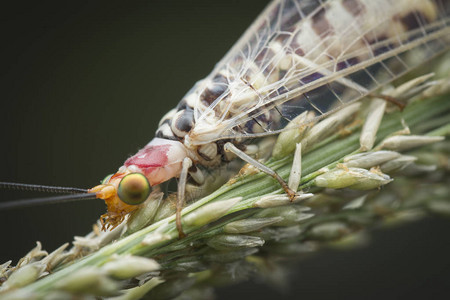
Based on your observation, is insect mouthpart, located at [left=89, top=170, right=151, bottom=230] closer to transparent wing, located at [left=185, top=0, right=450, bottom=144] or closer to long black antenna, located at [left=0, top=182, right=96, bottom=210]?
long black antenna, located at [left=0, top=182, right=96, bottom=210]

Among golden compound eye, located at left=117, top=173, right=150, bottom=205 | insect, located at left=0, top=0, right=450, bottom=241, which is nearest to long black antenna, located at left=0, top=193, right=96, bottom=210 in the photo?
golden compound eye, located at left=117, top=173, right=150, bottom=205

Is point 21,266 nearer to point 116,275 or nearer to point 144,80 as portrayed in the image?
point 116,275

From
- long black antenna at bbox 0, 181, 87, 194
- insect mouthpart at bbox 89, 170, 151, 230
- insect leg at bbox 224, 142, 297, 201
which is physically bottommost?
insect leg at bbox 224, 142, 297, 201

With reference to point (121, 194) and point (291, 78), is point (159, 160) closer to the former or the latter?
point (121, 194)

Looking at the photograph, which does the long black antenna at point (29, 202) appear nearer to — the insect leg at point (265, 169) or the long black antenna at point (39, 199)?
the long black antenna at point (39, 199)

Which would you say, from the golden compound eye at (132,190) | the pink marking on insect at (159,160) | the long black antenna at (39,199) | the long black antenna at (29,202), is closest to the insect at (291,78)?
the pink marking on insect at (159,160)

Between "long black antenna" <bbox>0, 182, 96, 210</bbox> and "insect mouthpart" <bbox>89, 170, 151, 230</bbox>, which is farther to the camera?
"insect mouthpart" <bbox>89, 170, 151, 230</bbox>

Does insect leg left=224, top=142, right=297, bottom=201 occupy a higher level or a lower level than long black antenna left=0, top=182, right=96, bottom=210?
lower
